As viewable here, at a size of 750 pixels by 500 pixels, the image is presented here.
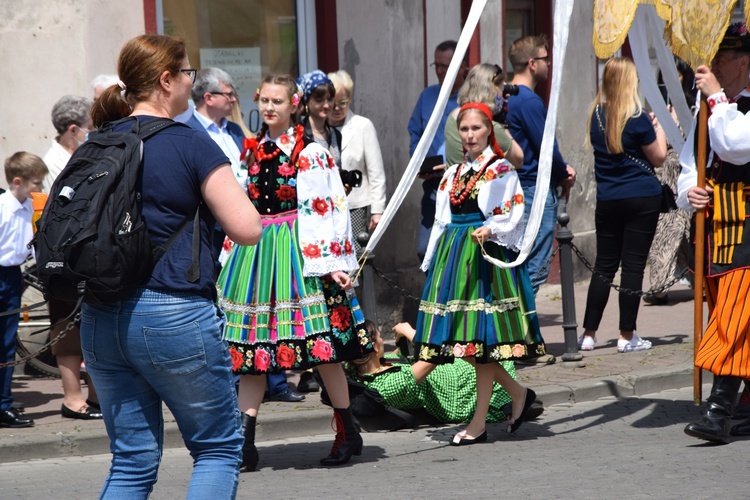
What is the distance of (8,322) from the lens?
716 cm

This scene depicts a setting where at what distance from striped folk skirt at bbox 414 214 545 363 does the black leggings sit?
2534 mm

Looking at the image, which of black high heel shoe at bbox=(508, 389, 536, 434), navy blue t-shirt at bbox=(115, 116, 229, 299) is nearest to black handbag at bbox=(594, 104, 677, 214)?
black high heel shoe at bbox=(508, 389, 536, 434)

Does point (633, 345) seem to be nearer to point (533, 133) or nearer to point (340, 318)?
point (533, 133)

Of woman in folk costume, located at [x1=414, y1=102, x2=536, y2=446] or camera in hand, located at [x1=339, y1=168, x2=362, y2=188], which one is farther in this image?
camera in hand, located at [x1=339, y1=168, x2=362, y2=188]

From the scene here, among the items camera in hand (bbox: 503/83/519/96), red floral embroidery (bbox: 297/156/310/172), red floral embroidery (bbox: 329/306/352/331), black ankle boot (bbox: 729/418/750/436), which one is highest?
camera in hand (bbox: 503/83/519/96)

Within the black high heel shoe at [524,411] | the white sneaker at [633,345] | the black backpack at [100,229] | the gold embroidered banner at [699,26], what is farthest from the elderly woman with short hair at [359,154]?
the black backpack at [100,229]

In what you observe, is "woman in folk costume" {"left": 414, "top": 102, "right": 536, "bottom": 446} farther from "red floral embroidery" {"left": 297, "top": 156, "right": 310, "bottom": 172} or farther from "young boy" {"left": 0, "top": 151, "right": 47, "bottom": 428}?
"young boy" {"left": 0, "top": 151, "right": 47, "bottom": 428}

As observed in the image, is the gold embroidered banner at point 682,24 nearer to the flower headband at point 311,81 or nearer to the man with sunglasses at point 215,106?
the flower headband at point 311,81

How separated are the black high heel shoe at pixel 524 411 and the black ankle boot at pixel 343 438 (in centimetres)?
103

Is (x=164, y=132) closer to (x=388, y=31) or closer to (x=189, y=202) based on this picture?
(x=189, y=202)

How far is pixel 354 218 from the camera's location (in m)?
9.07

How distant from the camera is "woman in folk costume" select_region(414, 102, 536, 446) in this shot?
256 inches

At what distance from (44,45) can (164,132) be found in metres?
5.02

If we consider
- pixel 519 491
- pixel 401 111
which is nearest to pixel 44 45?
pixel 401 111
